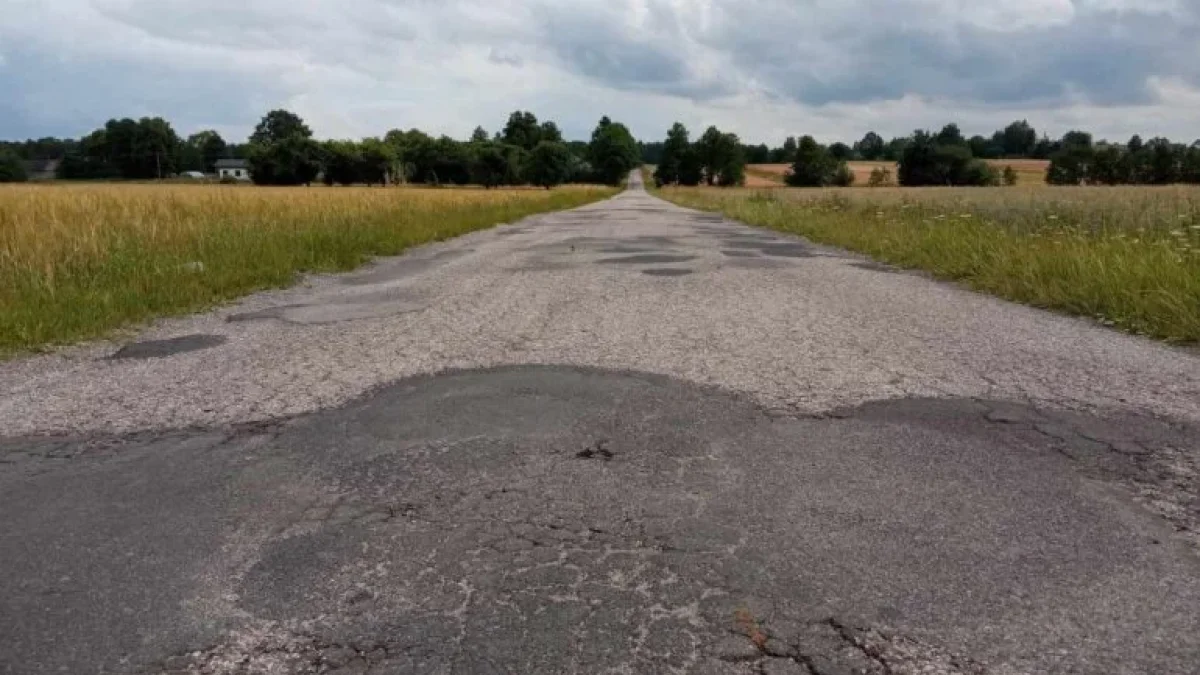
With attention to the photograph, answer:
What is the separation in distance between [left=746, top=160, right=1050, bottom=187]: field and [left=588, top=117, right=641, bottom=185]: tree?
21.5m

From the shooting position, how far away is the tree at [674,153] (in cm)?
13612

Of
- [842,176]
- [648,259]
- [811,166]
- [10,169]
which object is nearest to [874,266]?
[648,259]

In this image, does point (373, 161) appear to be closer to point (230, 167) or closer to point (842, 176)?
point (230, 167)

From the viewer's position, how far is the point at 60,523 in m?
3.11

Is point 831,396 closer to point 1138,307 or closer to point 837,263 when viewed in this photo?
point 1138,307

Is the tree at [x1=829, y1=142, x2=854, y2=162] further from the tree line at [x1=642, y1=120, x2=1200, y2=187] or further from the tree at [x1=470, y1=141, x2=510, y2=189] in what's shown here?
the tree at [x1=470, y1=141, x2=510, y2=189]

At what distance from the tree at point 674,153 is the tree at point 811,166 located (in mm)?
27653

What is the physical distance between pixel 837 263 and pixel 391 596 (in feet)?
35.2

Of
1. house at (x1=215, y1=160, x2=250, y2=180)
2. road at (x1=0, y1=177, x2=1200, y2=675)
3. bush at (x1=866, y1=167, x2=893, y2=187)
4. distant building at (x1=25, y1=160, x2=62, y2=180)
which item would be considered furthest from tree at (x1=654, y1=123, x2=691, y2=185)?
road at (x1=0, y1=177, x2=1200, y2=675)

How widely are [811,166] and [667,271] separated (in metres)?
98.3

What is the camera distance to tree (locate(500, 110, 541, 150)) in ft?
479

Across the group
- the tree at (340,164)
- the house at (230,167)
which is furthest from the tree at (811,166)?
the house at (230,167)

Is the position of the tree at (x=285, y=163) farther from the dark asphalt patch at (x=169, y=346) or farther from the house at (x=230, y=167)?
the dark asphalt patch at (x=169, y=346)

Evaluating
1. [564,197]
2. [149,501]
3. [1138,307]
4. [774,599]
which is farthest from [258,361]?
[564,197]
